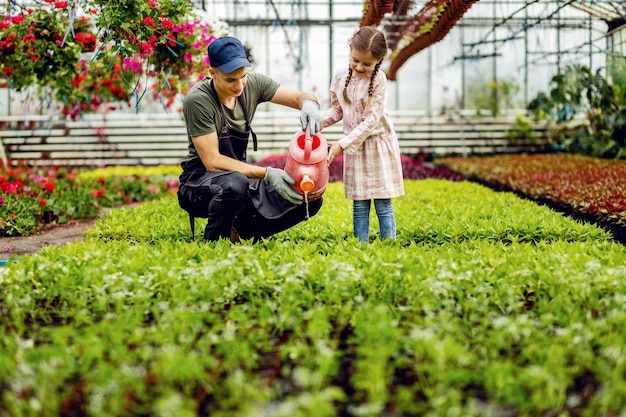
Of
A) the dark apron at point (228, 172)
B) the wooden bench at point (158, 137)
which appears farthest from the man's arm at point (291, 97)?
the wooden bench at point (158, 137)

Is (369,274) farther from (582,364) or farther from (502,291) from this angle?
(582,364)

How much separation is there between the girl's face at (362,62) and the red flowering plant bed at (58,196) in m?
3.43

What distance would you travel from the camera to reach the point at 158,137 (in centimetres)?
1415

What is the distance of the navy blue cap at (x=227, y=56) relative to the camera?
12.7 ft

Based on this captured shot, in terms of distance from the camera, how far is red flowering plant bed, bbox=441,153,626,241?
5.57 meters

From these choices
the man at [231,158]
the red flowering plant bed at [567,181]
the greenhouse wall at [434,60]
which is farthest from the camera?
the greenhouse wall at [434,60]

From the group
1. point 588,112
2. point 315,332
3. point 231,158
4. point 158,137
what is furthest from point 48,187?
point 588,112

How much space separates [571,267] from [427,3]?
509 centimetres

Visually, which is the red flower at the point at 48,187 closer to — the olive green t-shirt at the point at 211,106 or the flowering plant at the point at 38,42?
the flowering plant at the point at 38,42

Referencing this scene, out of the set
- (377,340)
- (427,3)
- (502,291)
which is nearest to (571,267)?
(502,291)

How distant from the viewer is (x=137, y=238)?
16.4ft

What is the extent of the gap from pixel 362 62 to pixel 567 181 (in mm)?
4028

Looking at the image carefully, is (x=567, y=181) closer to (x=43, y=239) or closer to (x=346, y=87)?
(x=346, y=87)

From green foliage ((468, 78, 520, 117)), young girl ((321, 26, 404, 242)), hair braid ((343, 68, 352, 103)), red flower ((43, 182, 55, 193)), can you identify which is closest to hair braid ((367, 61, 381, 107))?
young girl ((321, 26, 404, 242))
